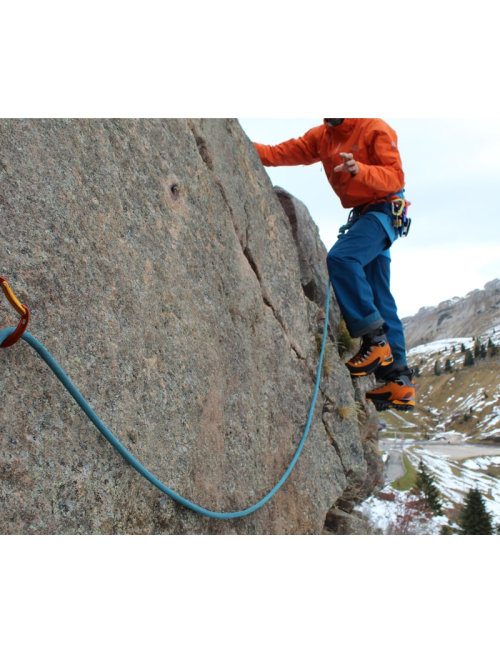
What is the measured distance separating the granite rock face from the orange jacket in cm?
122

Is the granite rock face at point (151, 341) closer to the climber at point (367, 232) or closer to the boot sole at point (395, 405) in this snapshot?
the climber at point (367, 232)

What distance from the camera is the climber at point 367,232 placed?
5242 mm

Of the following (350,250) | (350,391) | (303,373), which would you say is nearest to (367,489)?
(350,391)

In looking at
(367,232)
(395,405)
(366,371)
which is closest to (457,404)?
(395,405)

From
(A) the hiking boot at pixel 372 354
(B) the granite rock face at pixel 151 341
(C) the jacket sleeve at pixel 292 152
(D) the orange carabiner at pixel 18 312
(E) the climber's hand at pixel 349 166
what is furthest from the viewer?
(C) the jacket sleeve at pixel 292 152

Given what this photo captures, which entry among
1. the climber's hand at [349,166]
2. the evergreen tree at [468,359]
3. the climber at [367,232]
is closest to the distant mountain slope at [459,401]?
the evergreen tree at [468,359]

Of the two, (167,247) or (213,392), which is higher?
(167,247)

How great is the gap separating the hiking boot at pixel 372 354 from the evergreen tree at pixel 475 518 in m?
50.3

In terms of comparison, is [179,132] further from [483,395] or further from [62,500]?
[483,395]

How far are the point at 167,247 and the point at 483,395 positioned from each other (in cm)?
15181

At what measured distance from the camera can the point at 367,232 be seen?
17.9 ft

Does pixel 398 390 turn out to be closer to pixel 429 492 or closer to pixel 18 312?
pixel 18 312

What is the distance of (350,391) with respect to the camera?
6047mm

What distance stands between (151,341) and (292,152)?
431 centimetres
